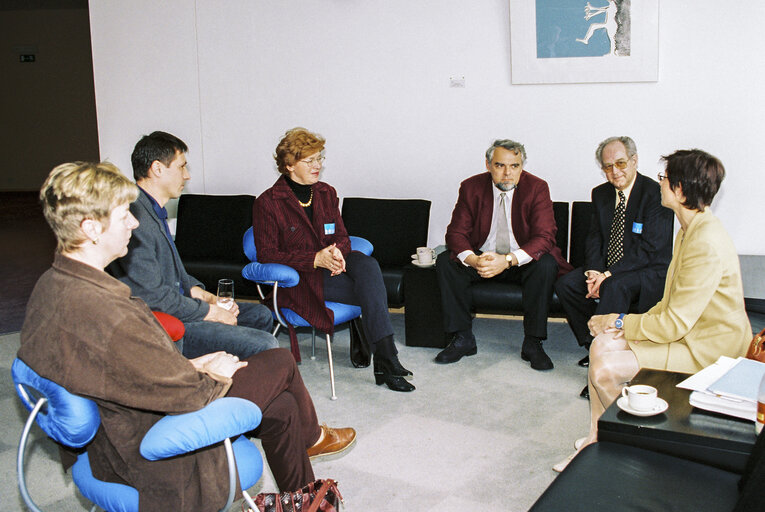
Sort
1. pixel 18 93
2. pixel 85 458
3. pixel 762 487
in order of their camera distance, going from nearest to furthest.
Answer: pixel 762 487, pixel 85 458, pixel 18 93

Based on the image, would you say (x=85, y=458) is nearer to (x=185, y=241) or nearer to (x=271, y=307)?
(x=271, y=307)

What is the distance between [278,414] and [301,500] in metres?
0.27

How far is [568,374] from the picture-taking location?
13.5 feet

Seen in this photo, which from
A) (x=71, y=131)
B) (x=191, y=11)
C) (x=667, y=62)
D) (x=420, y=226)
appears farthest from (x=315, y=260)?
(x=71, y=131)

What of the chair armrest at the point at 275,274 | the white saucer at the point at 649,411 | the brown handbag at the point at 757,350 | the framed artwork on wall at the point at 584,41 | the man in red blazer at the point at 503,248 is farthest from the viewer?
the framed artwork on wall at the point at 584,41

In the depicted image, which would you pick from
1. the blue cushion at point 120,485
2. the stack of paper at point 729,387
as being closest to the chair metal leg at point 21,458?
the blue cushion at point 120,485

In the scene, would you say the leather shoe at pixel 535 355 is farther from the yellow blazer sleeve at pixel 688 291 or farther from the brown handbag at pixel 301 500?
the brown handbag at pixel 301 500

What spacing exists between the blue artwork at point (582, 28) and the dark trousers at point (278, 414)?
336 centimetres

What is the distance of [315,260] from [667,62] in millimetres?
2657

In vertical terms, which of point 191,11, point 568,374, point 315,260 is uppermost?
point 191,11

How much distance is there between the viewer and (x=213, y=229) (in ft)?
18.0

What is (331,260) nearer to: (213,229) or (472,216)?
(472,216)

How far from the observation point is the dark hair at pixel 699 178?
2.74m

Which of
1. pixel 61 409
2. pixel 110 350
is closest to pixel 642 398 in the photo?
pixel 110 350
